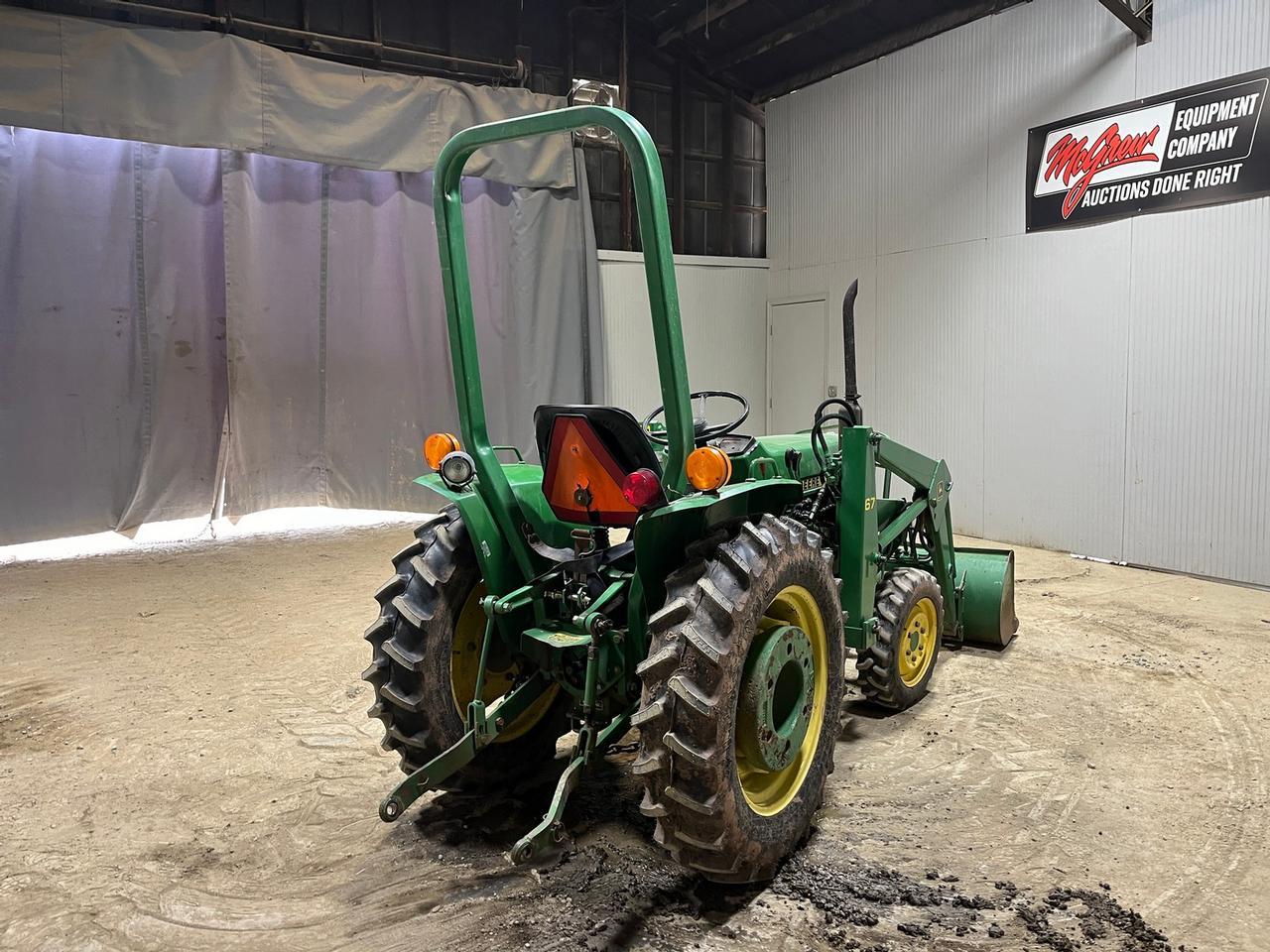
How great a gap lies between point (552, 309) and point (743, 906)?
6315mm

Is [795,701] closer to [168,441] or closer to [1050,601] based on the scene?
[1050,601]

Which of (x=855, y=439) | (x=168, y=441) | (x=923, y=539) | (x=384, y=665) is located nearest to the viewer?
(x=384, y=665)

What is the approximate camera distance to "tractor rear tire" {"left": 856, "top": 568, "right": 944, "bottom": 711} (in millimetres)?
3180

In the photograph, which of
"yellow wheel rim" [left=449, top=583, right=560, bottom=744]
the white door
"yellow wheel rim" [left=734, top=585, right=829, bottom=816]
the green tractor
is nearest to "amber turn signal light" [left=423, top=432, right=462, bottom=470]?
the green tractor

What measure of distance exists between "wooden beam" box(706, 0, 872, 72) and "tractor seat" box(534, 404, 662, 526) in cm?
634

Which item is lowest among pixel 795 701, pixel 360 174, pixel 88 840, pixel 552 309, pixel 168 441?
pixel 88 840

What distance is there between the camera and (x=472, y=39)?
7895mm

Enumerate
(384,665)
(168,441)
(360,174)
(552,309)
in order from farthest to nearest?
1. (552,309)
2. (360,174)
3. (168,441)
4. (384,665)

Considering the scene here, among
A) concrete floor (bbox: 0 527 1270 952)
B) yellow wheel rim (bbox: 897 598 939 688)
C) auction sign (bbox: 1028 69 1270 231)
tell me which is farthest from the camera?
auction sign (bbox: 1028 69 1270 231)

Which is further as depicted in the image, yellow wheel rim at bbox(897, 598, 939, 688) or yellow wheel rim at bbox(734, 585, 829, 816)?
yellow wheel rim at bbox(897, 598, 939, 688)

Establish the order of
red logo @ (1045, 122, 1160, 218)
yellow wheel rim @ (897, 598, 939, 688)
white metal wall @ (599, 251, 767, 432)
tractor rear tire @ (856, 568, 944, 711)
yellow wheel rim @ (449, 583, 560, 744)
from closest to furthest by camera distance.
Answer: yellow wheel rim @ (449, 583, 560, 744) < tractor rear tire @ (856, 568, 944, 711) < yellow wheel rim @ (897, 598, 939, 688) < red logo @ (1045, 122, 1160, 218) < white metal wall @ (599, 251, 767, 432)

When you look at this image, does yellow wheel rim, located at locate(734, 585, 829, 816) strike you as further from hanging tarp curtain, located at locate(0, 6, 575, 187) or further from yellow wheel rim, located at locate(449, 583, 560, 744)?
hanging tarp curtain, located at locate(0, 6, 575, 187)

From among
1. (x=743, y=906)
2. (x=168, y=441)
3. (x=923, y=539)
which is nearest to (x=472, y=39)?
(x=168, y=441)

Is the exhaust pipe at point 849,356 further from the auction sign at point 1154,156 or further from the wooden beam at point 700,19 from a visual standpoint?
the wooden beam at point 700,19
